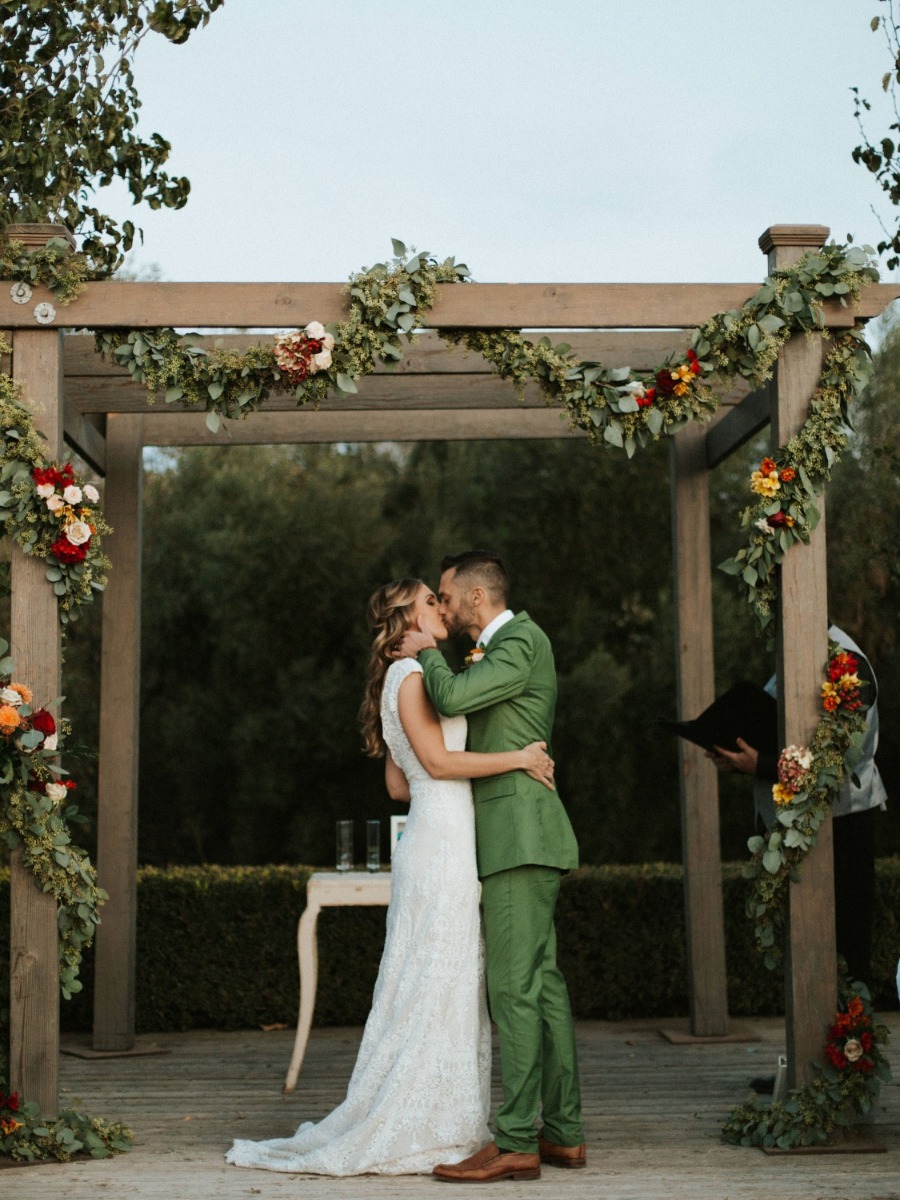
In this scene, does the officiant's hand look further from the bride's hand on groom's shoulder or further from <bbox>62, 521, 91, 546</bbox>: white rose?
<bbox>62, 521, 91, 546</bbox>: white rose

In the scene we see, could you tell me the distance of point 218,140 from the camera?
32.0 feet

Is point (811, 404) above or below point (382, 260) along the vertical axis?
below

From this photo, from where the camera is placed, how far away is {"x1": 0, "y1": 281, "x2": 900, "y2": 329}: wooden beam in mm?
4102

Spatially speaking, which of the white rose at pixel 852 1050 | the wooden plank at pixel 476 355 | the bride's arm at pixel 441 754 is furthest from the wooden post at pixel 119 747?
the white rose at pixel 852 1050

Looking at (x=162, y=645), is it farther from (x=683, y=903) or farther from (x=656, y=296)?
(x=656, y=296)

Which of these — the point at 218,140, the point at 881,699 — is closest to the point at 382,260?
the point at 218,140

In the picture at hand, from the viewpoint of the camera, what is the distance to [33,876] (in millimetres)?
3986

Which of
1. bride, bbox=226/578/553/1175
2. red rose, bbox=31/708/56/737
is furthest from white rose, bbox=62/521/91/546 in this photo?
bride, bbox=226/578/553/1175

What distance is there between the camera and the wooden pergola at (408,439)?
406 cm

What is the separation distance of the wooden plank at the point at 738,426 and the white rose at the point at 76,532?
7.46 feet

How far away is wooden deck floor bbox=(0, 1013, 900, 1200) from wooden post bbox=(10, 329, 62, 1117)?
299mm

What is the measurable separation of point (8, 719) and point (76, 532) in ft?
1.88

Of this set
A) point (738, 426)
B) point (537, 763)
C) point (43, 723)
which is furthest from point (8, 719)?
point (738, 426)

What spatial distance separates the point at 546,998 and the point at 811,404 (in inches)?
75.1
